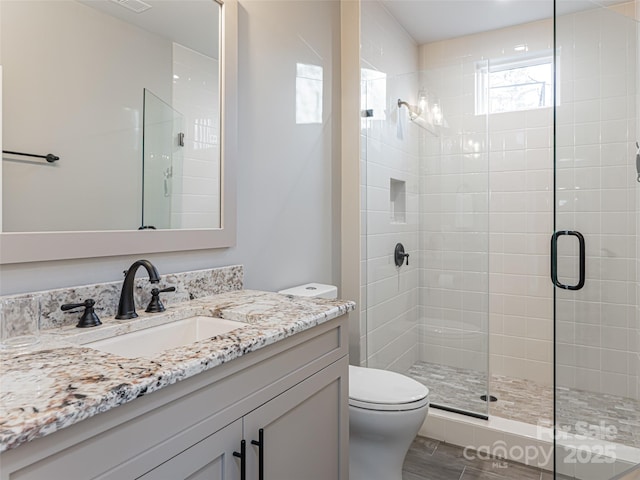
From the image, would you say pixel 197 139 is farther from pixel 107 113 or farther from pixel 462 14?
pixel 462 14

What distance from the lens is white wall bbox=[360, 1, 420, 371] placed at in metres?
2.49

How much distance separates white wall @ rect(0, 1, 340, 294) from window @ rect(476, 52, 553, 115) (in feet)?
4.45

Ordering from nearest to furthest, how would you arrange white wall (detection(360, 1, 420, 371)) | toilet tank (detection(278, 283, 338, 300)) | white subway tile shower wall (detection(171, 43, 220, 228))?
white subway tile shower wall (detection(171, 43, 220, 228))
toilet tank (detection(278, 283, 338, 300))
white wall (detection(360, 1, 420, 371))

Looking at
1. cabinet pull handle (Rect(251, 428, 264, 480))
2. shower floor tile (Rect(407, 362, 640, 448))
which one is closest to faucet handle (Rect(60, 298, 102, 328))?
cabinet pull handle (Rect(251, 428, 264, 480))

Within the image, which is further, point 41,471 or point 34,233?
point 34,233

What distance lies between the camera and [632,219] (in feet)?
5.90

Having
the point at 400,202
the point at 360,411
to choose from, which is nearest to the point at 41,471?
the point at 360,411

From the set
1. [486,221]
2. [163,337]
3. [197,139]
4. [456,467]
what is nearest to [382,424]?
[456,467]

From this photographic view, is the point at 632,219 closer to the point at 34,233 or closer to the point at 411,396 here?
the point at 411,396

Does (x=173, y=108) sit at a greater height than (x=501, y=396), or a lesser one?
greater

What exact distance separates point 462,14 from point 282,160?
75.4 inches

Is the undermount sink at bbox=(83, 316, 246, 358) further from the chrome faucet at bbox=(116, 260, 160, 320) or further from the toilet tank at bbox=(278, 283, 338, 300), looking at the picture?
the toilet tank at bbox=(278, 283, 338, 300)

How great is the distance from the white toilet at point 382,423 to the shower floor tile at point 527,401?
0.69 m

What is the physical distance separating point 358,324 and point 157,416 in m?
1.74
